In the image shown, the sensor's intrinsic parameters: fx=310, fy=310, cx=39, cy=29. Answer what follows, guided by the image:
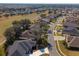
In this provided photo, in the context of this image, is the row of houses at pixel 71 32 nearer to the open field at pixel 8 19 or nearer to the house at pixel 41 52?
the house at pixel 41 52

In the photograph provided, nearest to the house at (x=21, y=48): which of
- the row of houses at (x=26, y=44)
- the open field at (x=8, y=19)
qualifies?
the row of houses at (x=26, y=44)

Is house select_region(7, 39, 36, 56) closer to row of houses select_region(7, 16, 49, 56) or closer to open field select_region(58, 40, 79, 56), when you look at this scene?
row of houses select_region(7, 16, 49, 56)

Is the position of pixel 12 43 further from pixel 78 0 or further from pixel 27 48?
pixel 78 0

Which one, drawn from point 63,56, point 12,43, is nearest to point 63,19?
point 63,56

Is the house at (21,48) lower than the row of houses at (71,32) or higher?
lower

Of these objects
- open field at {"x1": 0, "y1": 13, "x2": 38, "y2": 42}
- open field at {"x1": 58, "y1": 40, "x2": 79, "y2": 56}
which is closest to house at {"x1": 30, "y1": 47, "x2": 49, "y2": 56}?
open field at {"x1": 58, "y1": 40, "x2": 79, "y2": 56}
